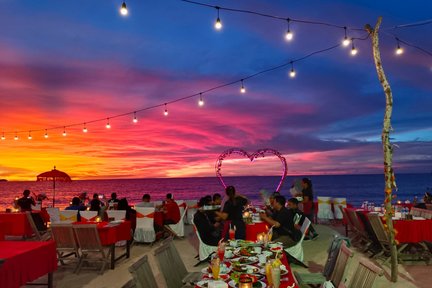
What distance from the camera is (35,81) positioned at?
12.2 m

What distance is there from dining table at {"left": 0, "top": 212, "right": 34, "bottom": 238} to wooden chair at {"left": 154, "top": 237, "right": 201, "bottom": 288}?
7162 mm

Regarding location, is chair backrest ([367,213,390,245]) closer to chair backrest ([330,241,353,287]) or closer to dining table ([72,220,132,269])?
chair backrest ([330,241,353,287])

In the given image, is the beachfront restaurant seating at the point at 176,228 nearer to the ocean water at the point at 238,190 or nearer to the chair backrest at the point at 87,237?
the chair backrest at the point at 87,237

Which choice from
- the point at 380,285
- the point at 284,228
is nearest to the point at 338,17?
the point at 284,228

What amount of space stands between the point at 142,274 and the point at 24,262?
2.15 m

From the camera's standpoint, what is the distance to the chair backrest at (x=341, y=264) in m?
3.97

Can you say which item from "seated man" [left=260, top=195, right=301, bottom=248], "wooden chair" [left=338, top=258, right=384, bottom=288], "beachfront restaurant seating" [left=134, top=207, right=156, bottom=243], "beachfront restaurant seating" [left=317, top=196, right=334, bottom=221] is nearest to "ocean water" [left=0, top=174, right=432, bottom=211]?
"beachfront restaurant seating" [left=317, top=196, right=334, bottom=221]

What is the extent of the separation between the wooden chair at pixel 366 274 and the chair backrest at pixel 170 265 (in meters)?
1.85

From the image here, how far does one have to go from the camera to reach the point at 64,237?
724 cm

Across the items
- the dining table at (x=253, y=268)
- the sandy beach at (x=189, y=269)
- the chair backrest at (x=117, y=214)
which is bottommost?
→ the sandy beach at (x=189, y=269)

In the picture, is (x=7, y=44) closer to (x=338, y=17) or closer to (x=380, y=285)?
(x=338, y=17)

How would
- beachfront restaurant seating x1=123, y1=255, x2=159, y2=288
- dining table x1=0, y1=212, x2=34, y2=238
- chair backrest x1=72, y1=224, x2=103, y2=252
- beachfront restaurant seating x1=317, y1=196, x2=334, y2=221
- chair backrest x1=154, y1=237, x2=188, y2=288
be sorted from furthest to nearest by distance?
1. beachfront restaurant seating x1=317, y1=196, x2=334, y2=221
2. dining table x1=0, y1=212, x2=34, y2=238
3. chair backrest x1=72, y1=224, x2=103, y2=252
4. chair backrest x1=154, y1=237, x2=188, y2=288
5. beachfront restaurant seating x1=123, y1=255, x2=159, y2=288

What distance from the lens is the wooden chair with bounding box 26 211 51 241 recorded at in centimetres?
971

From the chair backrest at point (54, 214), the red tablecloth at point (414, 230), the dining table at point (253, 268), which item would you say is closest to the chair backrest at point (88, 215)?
the chair backrest at point (54, 214)
